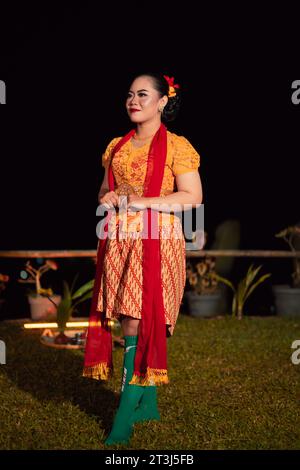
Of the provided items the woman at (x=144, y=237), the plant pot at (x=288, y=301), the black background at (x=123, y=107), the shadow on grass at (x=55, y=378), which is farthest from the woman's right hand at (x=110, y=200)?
the black background at (x=123, y=107)

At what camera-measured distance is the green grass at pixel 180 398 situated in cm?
286

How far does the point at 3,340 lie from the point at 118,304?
2945 mm

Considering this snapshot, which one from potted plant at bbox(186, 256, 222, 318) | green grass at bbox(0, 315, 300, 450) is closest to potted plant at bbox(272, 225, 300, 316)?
potted plant at bbox(186, 256, 222, 318)

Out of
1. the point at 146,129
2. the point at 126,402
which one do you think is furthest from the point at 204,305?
the point at 146,129

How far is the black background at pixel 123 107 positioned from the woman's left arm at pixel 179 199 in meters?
5.10

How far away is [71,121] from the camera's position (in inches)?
359

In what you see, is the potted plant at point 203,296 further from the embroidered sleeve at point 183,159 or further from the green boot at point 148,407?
the embroidered sleeve at point 183,159

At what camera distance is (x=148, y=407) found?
3.07 metres

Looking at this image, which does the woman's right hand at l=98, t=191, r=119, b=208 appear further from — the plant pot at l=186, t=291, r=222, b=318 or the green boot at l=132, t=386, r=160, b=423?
the plant pot at l=186, t=291, r=222, b=318

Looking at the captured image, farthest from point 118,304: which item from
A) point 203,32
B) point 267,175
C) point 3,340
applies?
point 267,175

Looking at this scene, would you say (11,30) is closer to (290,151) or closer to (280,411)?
(290,151)

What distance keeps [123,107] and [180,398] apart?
6.02m

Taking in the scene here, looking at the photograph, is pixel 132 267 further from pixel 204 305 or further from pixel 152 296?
pixel 204 305

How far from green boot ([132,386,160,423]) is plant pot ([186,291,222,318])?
11.8ft
